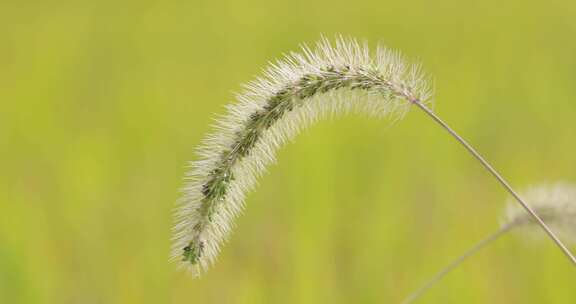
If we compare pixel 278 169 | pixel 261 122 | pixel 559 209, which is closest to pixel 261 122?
pixel 261 122

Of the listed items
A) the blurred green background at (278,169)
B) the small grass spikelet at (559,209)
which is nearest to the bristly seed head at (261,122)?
the small grass spikelet at (559,209)

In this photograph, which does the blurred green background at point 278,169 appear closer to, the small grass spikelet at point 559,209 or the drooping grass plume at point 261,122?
the small grass spikelet at point 559,209

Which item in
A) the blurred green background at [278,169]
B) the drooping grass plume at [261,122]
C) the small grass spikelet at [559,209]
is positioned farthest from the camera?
the blurred green background at [278,169]

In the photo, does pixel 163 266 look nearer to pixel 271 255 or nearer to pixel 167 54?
pixel 271 255

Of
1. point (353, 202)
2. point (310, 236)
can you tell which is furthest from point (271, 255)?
point (353, 202)

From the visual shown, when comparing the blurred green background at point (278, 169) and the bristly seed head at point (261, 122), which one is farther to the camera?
the blurred green background at point (278, 169)

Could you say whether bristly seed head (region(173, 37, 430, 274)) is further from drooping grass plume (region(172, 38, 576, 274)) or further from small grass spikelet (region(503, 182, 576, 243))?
small grass spikelet (region(503, 182, 576, 243))

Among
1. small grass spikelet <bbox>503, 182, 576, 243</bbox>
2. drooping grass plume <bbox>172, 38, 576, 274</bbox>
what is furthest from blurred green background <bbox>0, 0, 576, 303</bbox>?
drooping grass plume <bbox>172, 38, 576, 274</bbox>

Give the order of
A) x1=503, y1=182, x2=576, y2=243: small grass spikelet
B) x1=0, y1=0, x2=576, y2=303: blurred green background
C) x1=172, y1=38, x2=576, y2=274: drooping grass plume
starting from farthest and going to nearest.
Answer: x1=0, y1=0, x2=576, y2=303: blurred green background → x1=503, y1=182, x2=576, y2=243: small grass spikelet → x1=172, y1=38, x2=576, y2=274: drooping grass plume
